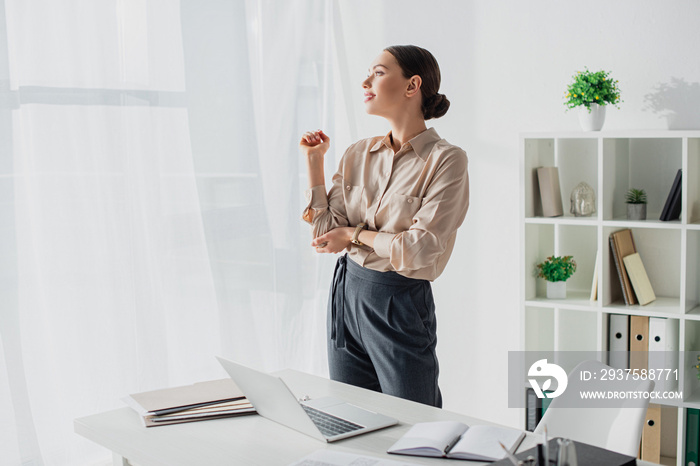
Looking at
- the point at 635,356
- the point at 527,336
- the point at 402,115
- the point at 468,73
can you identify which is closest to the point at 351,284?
the point at 402,115

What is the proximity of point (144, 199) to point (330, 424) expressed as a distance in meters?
1.76

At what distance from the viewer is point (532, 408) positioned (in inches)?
128

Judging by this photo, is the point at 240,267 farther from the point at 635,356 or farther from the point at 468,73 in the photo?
the point at 635,356

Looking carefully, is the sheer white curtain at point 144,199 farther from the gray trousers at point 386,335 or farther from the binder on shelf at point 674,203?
the binder on shelf at point 674,203

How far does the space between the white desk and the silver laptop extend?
2 centimetres

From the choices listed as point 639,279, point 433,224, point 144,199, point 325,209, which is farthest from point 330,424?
point 639,279

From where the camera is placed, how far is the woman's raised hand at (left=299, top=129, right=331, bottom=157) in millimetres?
2539

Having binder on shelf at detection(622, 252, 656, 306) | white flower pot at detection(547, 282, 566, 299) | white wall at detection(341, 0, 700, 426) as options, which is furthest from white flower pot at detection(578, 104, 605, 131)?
white flower pot at detection(547, 282, 566, 299)

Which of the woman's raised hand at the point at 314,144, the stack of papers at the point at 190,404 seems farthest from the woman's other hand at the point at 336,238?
the stack of papers at the point at 190,404

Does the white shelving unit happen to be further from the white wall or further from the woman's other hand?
the woman's other hand

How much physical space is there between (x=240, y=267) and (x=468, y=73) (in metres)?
1.47

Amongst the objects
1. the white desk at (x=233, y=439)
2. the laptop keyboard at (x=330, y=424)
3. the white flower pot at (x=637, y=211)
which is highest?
the white flower pot at (x=637, y=211)

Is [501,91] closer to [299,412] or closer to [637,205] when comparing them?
[637,205]

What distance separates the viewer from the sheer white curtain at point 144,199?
2.74 m
